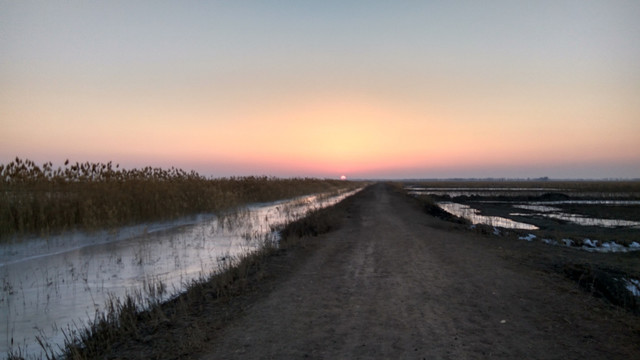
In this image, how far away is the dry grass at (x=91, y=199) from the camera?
1296 centimetres

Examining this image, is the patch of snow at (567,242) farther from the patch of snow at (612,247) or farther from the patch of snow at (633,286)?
the patch of snow at (633,286)

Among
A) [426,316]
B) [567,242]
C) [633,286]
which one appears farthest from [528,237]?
[426,316]

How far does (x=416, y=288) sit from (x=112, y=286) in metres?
6.31

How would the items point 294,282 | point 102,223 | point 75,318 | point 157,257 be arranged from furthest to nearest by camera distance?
point 102,223 → point 157,257 → point 294,282 → point 75,318

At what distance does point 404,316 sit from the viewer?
561 centimetres

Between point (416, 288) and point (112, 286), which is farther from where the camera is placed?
point (112, 286)

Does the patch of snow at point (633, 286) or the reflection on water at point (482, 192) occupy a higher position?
the patch of snow at point (633, 286)

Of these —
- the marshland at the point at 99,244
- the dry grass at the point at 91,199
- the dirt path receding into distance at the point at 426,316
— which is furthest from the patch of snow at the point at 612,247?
the dry grass at the point at 91,199

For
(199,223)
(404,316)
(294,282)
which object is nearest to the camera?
(404,316)

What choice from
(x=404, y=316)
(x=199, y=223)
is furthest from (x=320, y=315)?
(x=199, y=223)

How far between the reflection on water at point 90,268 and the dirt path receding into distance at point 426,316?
2.69 m

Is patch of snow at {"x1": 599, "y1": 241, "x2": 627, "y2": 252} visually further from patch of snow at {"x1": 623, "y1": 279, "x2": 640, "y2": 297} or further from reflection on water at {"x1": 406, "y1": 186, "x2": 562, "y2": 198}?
reflection on water at {"x1": 406, "y1": 186, "x2": 562, "y2": 198}

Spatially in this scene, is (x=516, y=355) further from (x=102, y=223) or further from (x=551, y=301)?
(x=102, y=223)

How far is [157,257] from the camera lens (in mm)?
11117
